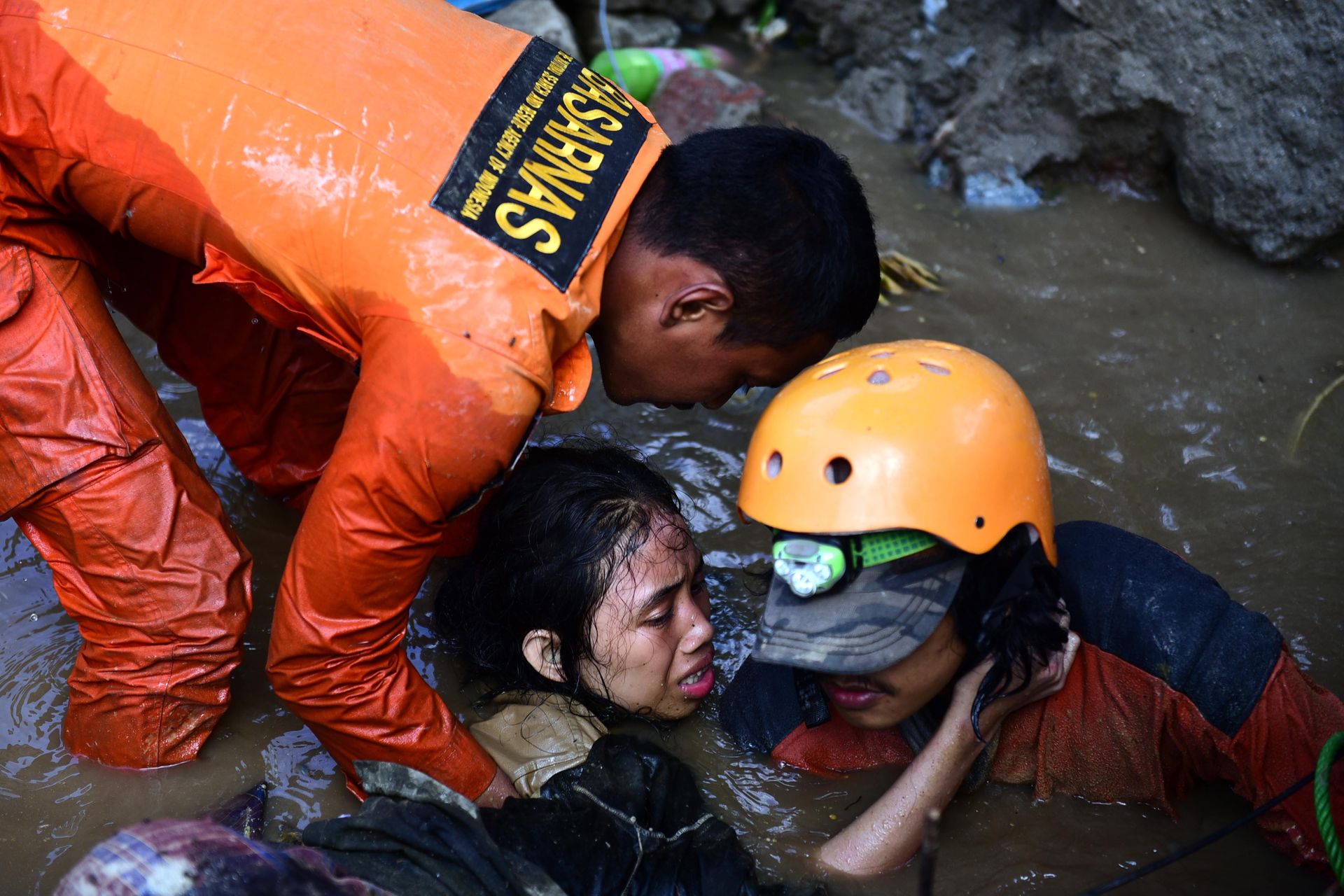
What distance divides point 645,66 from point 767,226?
330 centimetres

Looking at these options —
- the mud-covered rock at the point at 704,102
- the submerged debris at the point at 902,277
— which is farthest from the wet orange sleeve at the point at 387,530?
the mud-covered rock at the point at 704,102

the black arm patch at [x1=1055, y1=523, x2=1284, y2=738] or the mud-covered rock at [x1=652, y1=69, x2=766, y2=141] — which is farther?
the mud-covered rock at [x1=652, y1=69, x2=766, y2=141]

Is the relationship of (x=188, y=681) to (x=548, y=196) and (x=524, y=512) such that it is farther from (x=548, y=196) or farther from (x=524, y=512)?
(x=548, y=196)

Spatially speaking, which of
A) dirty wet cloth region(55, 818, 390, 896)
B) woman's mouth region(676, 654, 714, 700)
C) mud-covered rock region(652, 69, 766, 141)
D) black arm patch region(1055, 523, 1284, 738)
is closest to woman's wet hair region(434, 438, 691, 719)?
woman's mouth region(676, 654, 714, 700)

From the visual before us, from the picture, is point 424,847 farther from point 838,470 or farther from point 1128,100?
point 1128,100

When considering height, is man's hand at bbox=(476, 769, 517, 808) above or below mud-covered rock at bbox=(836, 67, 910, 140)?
below

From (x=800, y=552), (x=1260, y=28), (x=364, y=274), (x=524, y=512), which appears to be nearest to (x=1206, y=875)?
(x=800, y=552)

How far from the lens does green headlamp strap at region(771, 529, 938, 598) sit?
2.27 m

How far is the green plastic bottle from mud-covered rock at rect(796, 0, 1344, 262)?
1016mm

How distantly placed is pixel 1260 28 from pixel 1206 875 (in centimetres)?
320

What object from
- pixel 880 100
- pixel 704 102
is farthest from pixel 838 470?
pixel 880 100

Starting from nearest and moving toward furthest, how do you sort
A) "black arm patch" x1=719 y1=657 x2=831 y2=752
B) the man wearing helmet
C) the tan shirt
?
the man wearing helmet
the tan shirt
"black arm patch" x1=719 y1=657 x2=831 y2=752

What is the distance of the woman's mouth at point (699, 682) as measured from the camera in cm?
288

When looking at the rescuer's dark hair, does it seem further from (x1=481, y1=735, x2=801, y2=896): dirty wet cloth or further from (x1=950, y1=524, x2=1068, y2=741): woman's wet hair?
(x1=481, y1=735, x2=801, y2=896): dirty wet cloth
